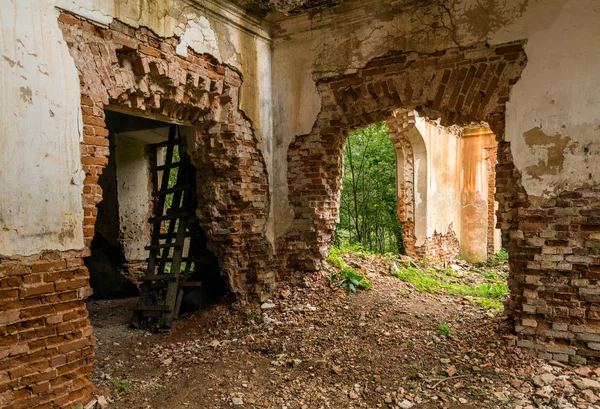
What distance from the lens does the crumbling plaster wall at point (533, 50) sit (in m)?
3.81

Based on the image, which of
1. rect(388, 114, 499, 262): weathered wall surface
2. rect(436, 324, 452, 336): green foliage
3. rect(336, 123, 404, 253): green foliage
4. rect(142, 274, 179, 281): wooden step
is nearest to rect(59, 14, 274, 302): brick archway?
rect(142, 274, 179, 281): wooden step

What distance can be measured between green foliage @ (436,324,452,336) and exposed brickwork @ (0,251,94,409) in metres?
3.54

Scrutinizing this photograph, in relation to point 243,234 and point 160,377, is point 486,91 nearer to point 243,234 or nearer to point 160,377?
point 243,234

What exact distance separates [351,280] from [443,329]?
1.58 metres

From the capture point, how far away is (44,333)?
2984 millimetres

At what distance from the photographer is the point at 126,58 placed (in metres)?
3.83

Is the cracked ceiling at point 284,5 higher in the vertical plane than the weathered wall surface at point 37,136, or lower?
higher

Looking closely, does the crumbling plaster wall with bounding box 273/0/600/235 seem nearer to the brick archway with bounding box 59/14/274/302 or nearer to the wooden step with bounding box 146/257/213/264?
the brick archway with bounding box 59/14/274/302

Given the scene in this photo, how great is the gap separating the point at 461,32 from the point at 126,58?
11.6ft

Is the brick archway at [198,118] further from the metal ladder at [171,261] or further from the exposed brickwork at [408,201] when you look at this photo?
the exposed brickwork at [408,201]

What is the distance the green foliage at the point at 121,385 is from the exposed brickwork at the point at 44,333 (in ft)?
1.09

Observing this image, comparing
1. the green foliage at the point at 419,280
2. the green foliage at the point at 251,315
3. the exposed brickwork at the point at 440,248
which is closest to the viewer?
the green foliage at the point at 251,315

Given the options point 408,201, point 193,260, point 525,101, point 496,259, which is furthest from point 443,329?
point 496,259

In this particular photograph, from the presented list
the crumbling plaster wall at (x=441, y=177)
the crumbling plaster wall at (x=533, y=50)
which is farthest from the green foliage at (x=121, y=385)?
the crumbling plaster wall at (x=441, y=177)
